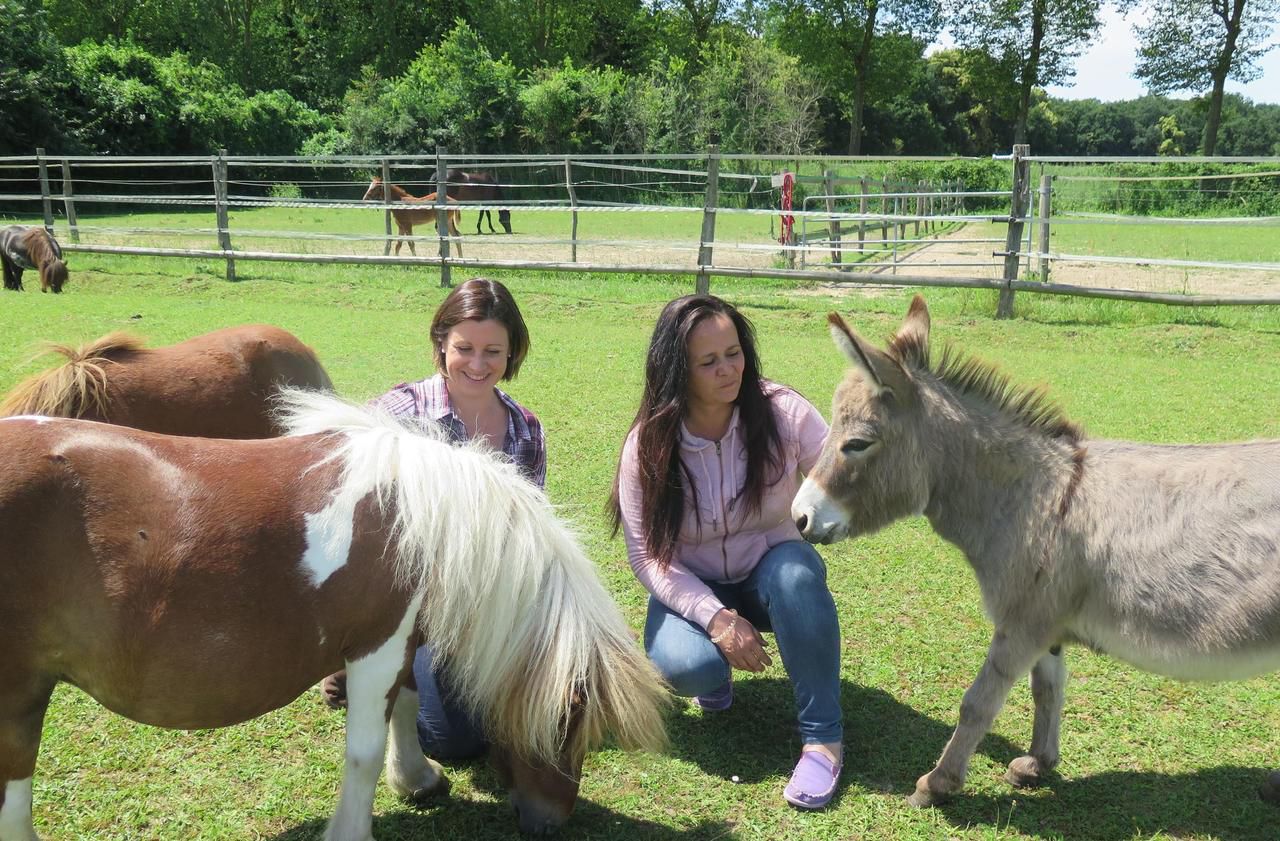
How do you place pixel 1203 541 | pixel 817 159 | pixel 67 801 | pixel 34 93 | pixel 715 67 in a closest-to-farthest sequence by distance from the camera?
pixel 1203 541 < pixel 67 801 < pixel 817 159 < pixel 34 93 < pixel 715 67

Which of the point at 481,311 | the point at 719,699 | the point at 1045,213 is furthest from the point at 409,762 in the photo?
the point at 1045,213

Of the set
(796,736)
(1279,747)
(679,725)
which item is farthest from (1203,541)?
(679,725)

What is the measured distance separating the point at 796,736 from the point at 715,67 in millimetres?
37059

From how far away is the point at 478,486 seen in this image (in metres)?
2.19

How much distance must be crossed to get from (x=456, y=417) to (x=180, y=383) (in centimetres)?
152

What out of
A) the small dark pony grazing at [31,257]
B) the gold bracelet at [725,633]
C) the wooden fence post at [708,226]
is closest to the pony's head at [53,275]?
the small dark pony grazing at [31,257]

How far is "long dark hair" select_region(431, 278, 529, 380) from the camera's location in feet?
9.77

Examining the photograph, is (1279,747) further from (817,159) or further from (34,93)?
(34,93)

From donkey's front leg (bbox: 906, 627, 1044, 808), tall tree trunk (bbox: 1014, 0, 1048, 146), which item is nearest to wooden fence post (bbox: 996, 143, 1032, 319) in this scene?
donkey's front leg (bbox: 906, 627, 1044, 808)

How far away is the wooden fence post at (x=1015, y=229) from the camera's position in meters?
10.1

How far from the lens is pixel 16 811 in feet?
6.25

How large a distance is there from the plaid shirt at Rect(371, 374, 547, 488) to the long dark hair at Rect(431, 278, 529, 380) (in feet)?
0.46

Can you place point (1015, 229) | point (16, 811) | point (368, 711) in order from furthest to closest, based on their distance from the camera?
point (1015, 229)
point (368, 711)
point (16, 811)

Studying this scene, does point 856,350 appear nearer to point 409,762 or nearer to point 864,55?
point 409,762
